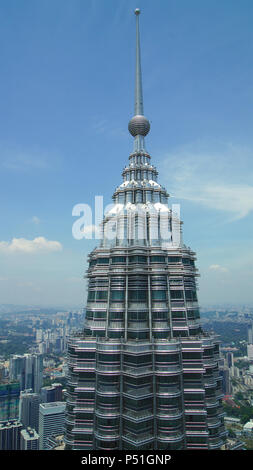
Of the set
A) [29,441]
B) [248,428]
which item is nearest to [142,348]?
[29,441]

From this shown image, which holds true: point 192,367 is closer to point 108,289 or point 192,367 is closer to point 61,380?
point 108,289

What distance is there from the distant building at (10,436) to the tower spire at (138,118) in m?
76.3

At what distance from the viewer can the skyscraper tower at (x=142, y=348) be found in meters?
34.2

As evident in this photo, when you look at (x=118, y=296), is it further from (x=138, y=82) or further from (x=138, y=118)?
(x=138, y=82)

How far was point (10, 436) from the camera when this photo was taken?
7569 cm

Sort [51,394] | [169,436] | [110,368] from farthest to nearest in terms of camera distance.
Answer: [51,394] < [110,368] < [169,436]

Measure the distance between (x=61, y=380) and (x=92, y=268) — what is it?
120484 millimetres

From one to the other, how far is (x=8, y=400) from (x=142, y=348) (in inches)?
3026

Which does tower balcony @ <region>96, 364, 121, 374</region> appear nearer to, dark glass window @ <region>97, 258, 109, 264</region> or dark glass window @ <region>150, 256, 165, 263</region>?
dark glass window @ <region>97, 258, 109, 264</region>

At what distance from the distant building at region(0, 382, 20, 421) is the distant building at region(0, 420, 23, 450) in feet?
43.0

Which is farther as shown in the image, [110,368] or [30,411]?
[30,411]

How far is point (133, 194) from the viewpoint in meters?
47.7

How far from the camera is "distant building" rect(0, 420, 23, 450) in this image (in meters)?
74.2

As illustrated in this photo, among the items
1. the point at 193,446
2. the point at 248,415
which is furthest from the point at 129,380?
the point at 248,415
